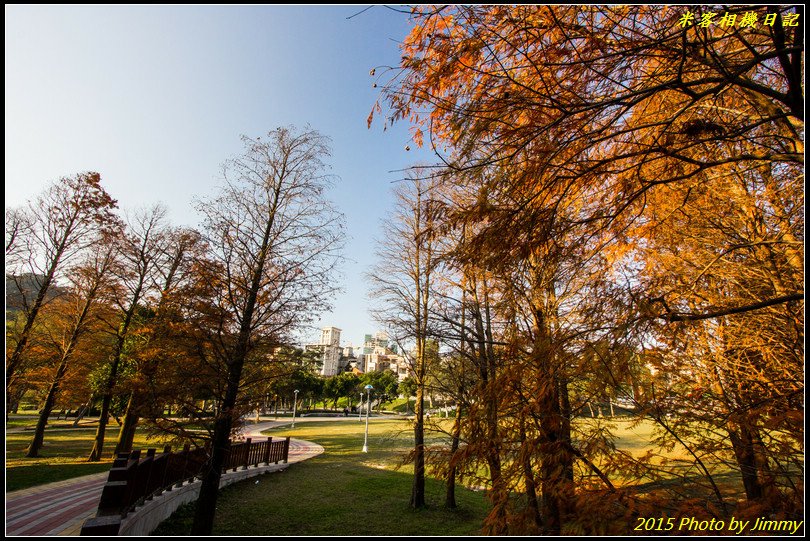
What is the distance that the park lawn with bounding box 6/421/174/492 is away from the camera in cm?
1005

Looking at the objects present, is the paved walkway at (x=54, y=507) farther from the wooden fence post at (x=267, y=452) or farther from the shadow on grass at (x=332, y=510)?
the wooden fence post at (x=267, y=452)

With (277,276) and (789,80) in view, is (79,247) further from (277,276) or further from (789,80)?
(789,80)

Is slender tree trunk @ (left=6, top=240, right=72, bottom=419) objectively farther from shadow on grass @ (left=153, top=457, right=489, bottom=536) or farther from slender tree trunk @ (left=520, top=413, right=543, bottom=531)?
slender tree trunk @ (left=520, top=413, right=543, bottom=531)

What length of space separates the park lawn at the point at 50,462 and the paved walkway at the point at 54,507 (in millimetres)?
730

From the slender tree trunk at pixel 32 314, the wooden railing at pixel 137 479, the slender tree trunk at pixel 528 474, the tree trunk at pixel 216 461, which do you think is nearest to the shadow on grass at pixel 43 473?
the slender tree trunk at pixel 32 314

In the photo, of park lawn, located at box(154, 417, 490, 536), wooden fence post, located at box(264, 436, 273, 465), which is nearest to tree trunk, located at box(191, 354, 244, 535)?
park lawn, located at box(154, 417, 490, 536)

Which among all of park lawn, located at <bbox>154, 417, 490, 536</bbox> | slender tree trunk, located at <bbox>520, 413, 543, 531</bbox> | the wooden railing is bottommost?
park lawn, located at <bbox>154, 417, 490, 536</bbox>

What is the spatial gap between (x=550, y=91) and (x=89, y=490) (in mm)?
13083

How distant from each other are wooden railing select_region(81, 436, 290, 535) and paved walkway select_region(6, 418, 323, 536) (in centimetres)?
100

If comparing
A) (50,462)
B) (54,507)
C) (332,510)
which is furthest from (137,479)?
(50,462)

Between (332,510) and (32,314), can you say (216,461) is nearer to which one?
(332,510)

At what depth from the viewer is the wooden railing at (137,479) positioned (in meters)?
4.83

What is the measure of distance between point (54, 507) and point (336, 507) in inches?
243

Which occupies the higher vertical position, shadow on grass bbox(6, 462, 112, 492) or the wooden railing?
the wooden railing
